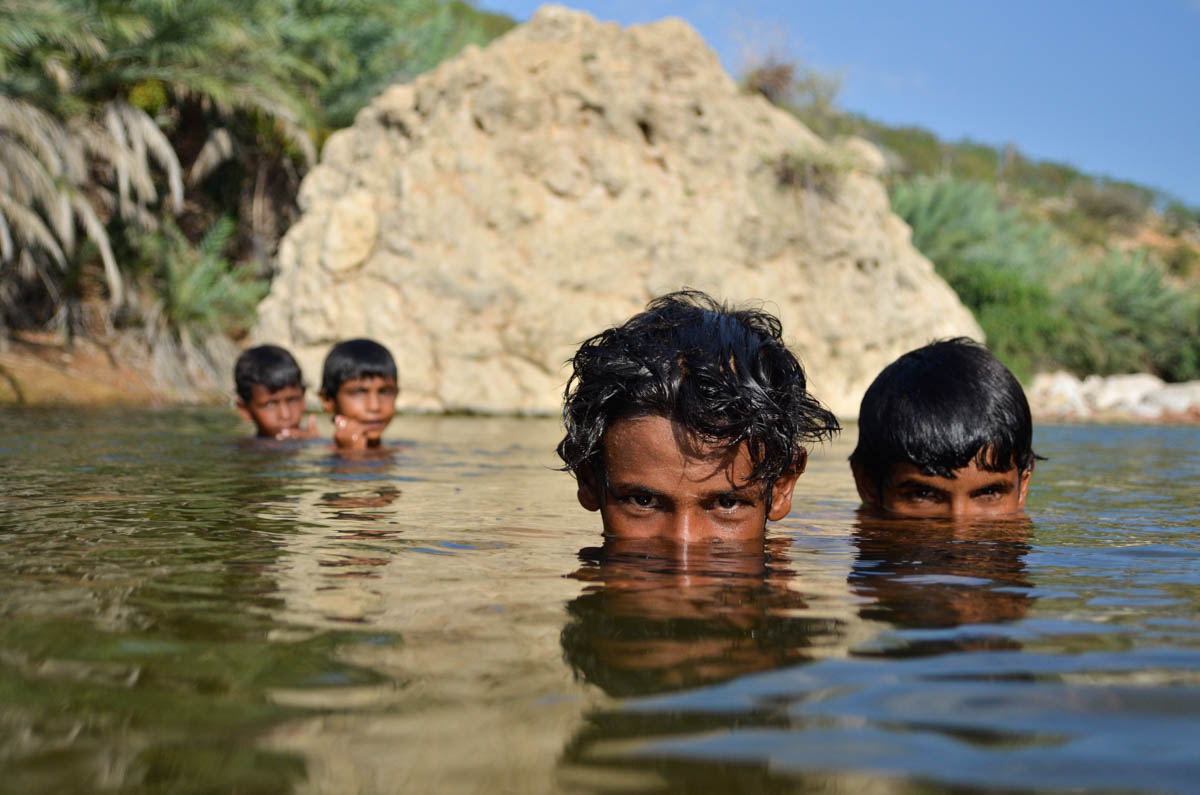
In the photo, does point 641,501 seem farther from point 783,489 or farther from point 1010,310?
point 1010,310

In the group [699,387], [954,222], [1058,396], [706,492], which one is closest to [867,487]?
[706,492]

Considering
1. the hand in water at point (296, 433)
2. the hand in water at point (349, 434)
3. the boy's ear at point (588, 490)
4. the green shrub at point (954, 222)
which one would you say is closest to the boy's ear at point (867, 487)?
the boy's ear at point (588, 490)

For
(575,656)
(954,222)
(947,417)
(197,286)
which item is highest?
(954,222)

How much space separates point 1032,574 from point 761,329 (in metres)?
1.00

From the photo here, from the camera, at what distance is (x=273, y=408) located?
783 cm

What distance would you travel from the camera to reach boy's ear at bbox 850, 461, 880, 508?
165 inches

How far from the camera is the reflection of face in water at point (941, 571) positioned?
223 centimetres

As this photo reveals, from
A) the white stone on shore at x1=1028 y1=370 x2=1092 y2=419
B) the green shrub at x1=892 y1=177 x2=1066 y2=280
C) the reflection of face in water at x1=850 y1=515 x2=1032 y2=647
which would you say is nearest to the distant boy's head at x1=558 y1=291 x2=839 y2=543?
the reflection of face in water at x1=850 y1=515 x2=1032 y2=647

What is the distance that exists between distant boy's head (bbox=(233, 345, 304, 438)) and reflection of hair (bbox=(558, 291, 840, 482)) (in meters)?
5.07

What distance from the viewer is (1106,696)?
1.58 meters

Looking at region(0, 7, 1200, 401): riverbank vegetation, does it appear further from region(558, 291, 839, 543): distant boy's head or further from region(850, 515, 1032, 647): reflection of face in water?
region(558, 291, 839, 543): distant boy's head

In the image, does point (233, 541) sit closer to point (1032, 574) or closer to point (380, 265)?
point (1032, 574)

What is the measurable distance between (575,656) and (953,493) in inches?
97.9

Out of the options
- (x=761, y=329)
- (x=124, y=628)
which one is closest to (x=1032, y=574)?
(x=761, y=329)
